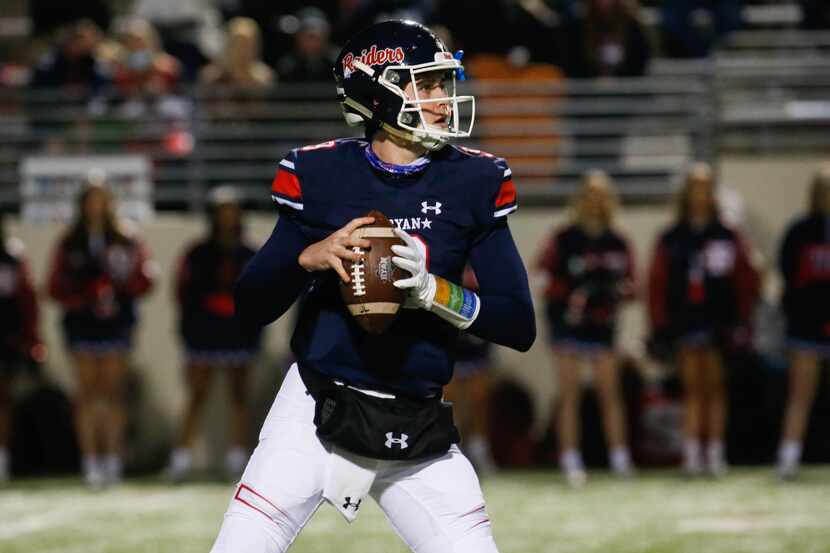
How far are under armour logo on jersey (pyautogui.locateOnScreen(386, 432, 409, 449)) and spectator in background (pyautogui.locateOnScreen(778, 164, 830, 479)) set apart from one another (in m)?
5.87

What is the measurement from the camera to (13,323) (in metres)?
10.5

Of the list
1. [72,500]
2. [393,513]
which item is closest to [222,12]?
[72,500]

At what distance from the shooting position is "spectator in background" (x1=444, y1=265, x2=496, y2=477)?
10.1 metres

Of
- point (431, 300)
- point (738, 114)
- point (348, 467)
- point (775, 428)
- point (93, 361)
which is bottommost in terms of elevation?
point (775, 428)

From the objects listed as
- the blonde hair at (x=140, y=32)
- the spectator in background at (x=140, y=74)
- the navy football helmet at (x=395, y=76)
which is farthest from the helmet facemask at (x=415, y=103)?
the blonde hair at (x=140, y=32)

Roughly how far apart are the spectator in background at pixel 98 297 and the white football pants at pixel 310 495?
6.28 metres

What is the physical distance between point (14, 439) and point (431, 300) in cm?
771

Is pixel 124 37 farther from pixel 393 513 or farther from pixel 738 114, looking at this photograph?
pixel 393 513

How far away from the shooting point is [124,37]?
12.1 m

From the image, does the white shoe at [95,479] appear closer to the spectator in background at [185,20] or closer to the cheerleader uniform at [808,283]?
the cheerleader uniform at [808,283]

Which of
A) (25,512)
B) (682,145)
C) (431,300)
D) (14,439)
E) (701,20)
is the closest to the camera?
(431,300)

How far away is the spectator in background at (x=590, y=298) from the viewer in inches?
385

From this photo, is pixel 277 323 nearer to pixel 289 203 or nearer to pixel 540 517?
pixel 540 517

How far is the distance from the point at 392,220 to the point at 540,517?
456cm
